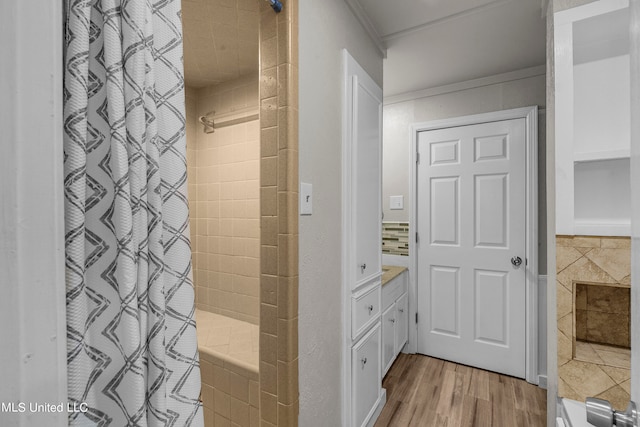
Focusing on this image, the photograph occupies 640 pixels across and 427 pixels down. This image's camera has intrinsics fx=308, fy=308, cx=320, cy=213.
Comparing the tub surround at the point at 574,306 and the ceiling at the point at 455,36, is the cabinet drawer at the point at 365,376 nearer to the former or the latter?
the tub surround at the point at 574,306

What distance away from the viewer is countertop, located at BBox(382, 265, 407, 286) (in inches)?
89.9

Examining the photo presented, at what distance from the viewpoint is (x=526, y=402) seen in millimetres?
2078

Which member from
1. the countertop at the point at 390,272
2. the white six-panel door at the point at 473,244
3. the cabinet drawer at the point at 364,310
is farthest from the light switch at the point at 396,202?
the cabinet drawer at the point at 364,310

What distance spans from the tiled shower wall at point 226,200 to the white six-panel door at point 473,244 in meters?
1.49

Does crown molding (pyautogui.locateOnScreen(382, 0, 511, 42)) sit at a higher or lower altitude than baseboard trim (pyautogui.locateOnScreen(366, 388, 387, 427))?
higher

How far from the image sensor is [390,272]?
2553 mm

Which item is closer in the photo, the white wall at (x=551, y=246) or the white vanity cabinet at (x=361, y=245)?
the white wall at (x=551, y=246)

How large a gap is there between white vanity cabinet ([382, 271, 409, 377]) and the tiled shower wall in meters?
0.93

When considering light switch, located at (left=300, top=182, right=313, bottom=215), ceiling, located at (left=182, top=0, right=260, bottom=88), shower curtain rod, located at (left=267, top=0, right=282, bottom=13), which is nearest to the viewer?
shower curtain rod, located at (left=267, top=0, right=282, bottom=13)

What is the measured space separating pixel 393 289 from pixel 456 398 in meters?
0.83

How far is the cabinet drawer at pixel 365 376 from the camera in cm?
158

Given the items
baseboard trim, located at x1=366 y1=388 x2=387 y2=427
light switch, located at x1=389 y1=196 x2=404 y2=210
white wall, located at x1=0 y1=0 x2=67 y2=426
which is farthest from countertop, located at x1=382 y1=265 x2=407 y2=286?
white wall, located at x1=0 y1=0 x2=67 y2=426

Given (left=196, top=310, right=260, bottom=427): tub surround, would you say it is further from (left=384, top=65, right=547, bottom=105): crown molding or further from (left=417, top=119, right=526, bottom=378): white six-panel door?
(left=384, top=65, right=547, bottom=105): crown molding

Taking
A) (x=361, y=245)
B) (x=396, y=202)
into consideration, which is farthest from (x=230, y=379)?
(x=396, y=202)
